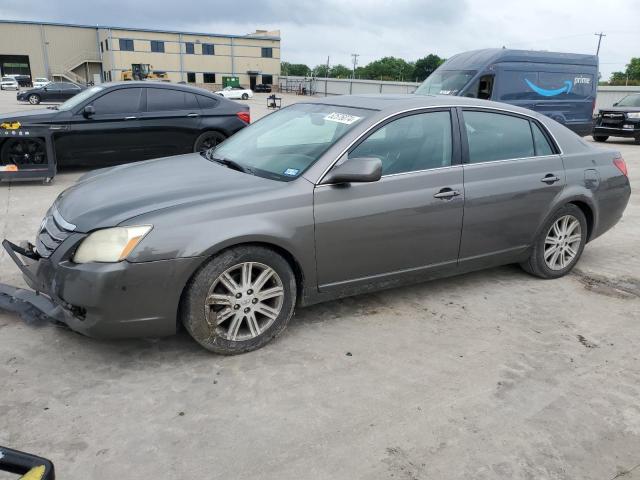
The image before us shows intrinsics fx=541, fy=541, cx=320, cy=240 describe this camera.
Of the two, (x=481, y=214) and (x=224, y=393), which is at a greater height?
(x=481, y=214)

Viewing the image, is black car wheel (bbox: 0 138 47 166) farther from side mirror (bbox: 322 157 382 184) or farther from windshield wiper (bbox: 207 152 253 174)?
side mirror (bbox: 322 157 382 184)

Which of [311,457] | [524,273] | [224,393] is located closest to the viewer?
[311,457]

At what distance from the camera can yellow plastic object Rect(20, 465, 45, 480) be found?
1.44 m

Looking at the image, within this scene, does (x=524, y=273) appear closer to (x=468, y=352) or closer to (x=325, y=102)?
(x=468, y=352)

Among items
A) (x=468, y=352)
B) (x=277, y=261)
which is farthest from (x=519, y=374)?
(x=277, y=261)

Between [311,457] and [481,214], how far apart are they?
233 cm

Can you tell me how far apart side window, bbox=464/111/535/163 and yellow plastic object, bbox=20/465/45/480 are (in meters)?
3.38

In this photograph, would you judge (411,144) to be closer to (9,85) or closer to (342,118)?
(342,118)

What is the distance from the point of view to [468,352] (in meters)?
3.40

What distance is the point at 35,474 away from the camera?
4.75ft

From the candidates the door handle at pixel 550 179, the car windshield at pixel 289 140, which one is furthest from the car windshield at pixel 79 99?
the door handle at pixel 550 179

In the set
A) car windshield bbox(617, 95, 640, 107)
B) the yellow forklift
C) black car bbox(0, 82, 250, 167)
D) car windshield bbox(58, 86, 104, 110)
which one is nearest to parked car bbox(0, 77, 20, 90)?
the yellow forklift

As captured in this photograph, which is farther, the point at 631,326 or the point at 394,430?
the point at 631,326

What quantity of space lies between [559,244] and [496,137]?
1.14 meters
